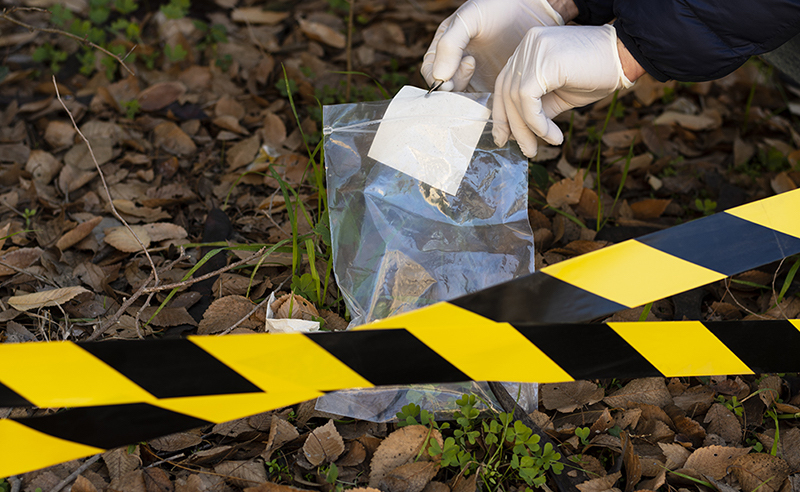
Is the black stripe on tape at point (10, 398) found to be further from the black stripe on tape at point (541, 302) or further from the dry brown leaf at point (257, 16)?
the dry brown leaf at point (257, 16)

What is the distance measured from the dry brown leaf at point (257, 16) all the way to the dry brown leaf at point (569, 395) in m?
2.06

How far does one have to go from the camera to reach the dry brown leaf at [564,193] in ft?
5.37

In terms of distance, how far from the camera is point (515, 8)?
145cm

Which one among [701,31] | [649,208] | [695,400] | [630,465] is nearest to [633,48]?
[701,31]

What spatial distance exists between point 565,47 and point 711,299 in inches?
30.6

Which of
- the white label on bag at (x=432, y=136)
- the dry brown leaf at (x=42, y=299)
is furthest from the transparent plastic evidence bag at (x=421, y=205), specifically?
the dry brown leaf at (x=42, y=299)

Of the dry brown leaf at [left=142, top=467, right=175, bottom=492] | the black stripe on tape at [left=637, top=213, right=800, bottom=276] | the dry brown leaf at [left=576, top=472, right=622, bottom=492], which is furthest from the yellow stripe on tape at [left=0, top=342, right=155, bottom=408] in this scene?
the black stripe on tape at [left=637, top=213, right=800, bottom=276]

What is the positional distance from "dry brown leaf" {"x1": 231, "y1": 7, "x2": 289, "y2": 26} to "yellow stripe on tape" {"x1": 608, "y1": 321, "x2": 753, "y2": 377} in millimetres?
2130

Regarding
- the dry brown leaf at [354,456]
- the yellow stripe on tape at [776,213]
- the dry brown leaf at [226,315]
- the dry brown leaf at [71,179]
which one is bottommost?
the dry brown leaf at [354,456]

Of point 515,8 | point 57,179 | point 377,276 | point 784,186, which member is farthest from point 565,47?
point 57,179

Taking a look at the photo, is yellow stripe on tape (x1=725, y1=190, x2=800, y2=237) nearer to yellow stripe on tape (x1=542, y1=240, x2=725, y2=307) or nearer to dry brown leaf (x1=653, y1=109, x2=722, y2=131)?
yellow stripe on tape (x1=542, y1=240, x2=725, y2=307)

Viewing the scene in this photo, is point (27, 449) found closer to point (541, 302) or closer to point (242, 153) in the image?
point (541, 302)

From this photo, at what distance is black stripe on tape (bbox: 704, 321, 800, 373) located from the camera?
1.04m

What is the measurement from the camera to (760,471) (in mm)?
1013
